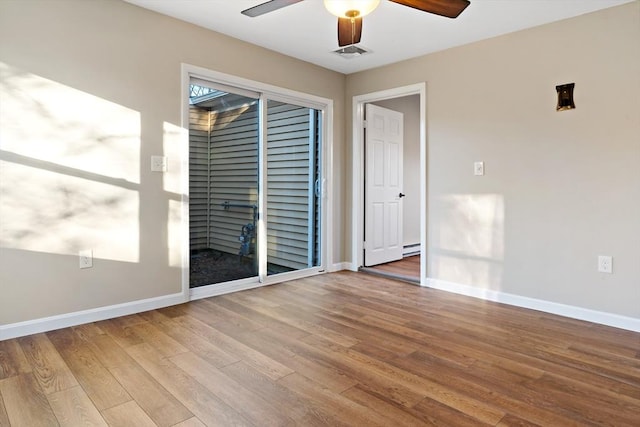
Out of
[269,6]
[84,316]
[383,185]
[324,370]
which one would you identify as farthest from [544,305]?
[84,316]

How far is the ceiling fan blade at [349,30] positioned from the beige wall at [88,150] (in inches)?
65.6

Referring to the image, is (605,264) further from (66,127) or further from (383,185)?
(66,127)

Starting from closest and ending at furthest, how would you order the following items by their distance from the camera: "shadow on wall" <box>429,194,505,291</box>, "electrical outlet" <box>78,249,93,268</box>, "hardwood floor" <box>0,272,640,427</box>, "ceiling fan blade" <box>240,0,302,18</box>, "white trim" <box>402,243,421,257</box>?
"hardwood floor" <box>0,272,640,427</box> < "ceiling fan blade" <box>240,0,302,18</box> < "electrical outlet" <box>78,249,93,268</box> < "shadow on wall" <box>429,194,505,291</box> < "white trim" <box>402,243,421,257</box>

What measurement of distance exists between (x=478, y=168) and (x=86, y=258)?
3.47 m

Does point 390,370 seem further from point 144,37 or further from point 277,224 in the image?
point 144,37

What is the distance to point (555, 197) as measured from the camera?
3.23 meters

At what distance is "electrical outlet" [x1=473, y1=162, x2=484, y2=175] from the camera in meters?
3.66

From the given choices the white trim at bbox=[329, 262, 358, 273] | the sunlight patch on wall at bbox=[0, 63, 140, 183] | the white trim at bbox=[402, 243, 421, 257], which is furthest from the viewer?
the white trim at bbox=[402, 243, 421, 257]

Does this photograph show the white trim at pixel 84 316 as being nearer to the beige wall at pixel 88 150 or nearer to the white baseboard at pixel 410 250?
the beige wall at pixel 88 150

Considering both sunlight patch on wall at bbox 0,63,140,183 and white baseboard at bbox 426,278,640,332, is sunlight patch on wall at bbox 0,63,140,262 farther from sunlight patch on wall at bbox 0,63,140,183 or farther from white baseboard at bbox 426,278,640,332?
white baseboard at bbox 426,278,640,332

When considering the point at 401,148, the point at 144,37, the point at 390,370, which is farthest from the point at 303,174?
the point at 390,370

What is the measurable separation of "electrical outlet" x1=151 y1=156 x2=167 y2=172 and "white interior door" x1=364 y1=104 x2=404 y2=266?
252 centimetres

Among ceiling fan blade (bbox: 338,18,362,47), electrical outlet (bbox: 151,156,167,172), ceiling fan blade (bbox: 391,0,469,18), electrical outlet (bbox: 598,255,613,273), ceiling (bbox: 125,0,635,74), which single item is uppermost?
ceiling (bbox: 125,0,635,74)

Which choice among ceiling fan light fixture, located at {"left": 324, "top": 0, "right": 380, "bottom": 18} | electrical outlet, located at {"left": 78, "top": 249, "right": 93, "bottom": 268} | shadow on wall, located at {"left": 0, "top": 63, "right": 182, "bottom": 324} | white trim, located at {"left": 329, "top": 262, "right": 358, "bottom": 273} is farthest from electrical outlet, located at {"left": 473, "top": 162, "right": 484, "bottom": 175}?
electrical outlet, located at {"left": 78, "top": 249, "right": 93, "bottom": 268}
